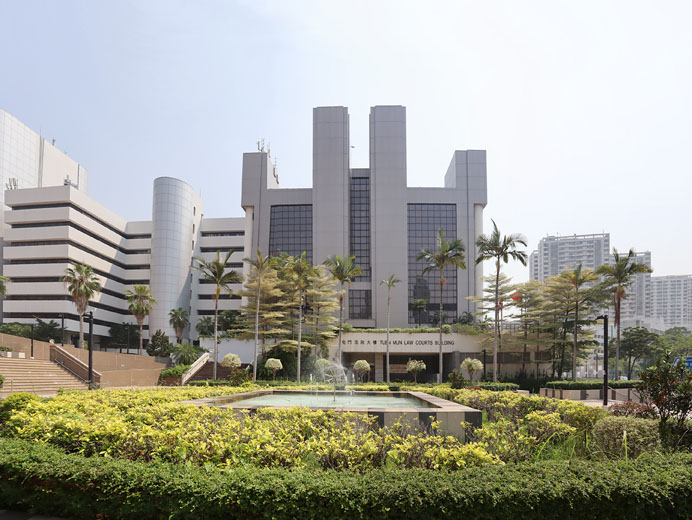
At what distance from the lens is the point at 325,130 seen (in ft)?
167

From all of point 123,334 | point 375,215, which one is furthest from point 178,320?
point 375,215

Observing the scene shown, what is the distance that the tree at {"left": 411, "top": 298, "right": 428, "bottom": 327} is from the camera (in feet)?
156

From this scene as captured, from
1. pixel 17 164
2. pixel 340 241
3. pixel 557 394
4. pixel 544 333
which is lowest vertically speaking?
pixel 557 394

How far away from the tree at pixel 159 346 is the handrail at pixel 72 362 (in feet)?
49.7

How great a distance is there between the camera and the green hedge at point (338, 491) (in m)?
4.60

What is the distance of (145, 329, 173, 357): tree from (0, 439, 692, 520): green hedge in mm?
45127

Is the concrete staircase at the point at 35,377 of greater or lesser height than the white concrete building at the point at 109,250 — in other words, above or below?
below

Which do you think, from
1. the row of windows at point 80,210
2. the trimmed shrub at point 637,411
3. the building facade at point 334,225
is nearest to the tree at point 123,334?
the building facade at point 334,225

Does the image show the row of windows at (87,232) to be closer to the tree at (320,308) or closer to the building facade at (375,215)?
the building facade at (375,215)

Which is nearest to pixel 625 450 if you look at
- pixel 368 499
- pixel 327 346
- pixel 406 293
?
pixel 368 499

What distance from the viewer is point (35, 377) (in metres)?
27.5

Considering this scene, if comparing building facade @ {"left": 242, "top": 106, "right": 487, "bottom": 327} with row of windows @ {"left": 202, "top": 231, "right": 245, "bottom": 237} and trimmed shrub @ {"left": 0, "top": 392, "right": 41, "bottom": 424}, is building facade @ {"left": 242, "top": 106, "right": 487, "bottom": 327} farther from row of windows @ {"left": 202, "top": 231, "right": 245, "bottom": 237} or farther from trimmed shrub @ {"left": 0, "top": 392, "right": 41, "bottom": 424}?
trimmed shrub @ {"left": 0, "top": 392, "right": 41, "bottom": 424}

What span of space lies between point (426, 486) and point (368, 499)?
63cm

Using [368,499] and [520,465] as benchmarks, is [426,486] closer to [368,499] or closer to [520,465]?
[368,499]
